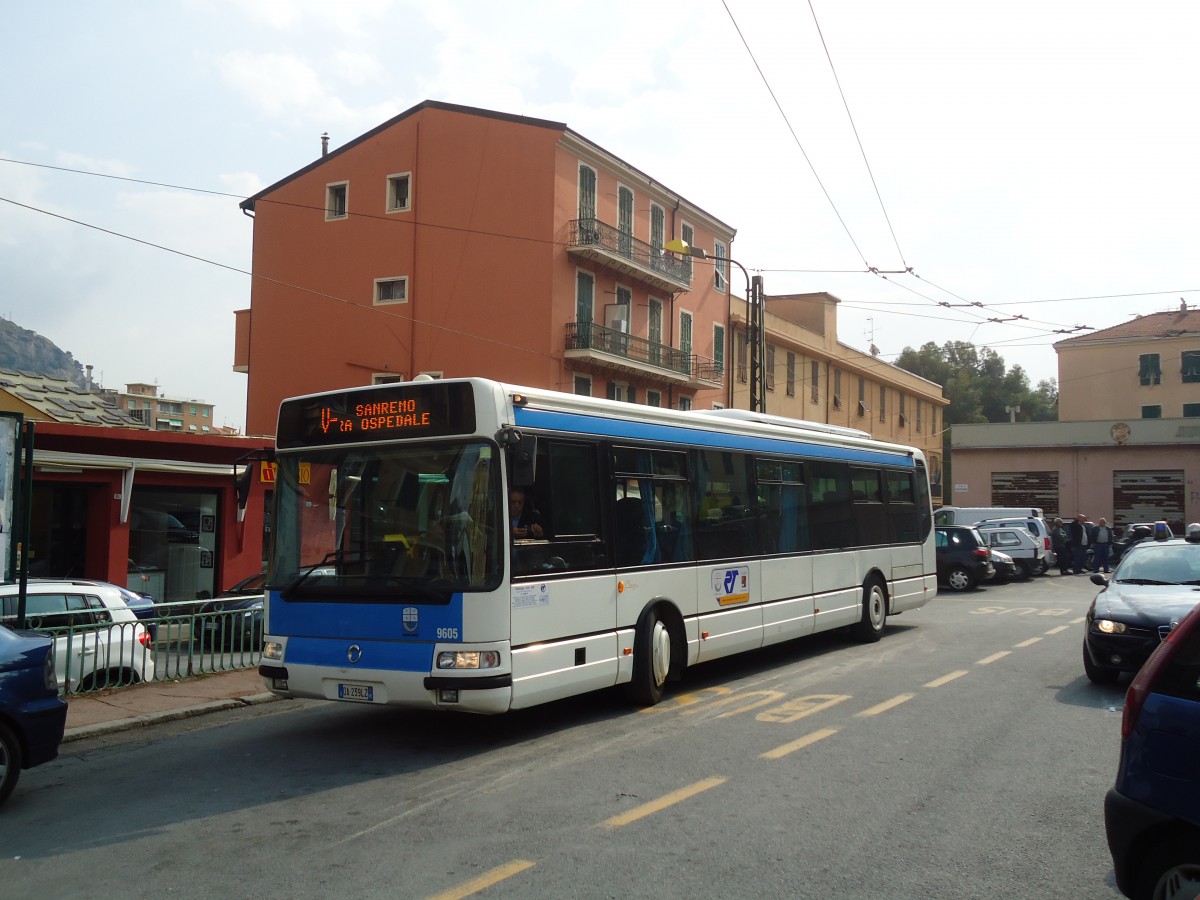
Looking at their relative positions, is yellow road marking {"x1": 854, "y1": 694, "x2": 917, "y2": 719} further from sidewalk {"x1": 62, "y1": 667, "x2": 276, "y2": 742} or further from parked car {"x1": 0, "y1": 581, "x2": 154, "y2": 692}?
parked car {"x1": 0, "y1": 581, "x2": 154, "y2": 692}

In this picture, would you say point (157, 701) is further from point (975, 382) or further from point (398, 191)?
point (975, 382)

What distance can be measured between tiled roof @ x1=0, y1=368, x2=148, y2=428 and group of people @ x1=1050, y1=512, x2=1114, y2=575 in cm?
2632

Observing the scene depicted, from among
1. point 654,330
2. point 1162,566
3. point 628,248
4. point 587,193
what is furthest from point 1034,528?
point 1162,566

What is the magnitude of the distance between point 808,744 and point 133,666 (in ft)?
24.9

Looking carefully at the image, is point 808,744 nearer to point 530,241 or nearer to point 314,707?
point 314,707

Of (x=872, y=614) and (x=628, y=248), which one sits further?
(x=628, y=248)

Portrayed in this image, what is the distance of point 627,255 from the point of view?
33.3m

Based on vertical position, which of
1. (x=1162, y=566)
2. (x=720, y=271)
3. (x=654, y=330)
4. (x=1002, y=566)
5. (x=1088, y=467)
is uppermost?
(x=720, y=271)

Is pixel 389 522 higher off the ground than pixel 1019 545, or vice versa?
pixel 389 522

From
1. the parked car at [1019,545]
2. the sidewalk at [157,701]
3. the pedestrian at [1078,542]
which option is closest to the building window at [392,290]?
the parked car at [1019,545]

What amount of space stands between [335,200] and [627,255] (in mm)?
9726

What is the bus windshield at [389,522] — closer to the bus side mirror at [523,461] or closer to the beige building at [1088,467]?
the bus side mirror at [523,461]

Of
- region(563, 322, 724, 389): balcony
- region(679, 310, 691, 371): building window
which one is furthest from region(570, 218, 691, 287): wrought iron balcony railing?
region(563, 322, 724, 389): balcony

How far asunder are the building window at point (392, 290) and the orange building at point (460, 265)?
4 centimetres
